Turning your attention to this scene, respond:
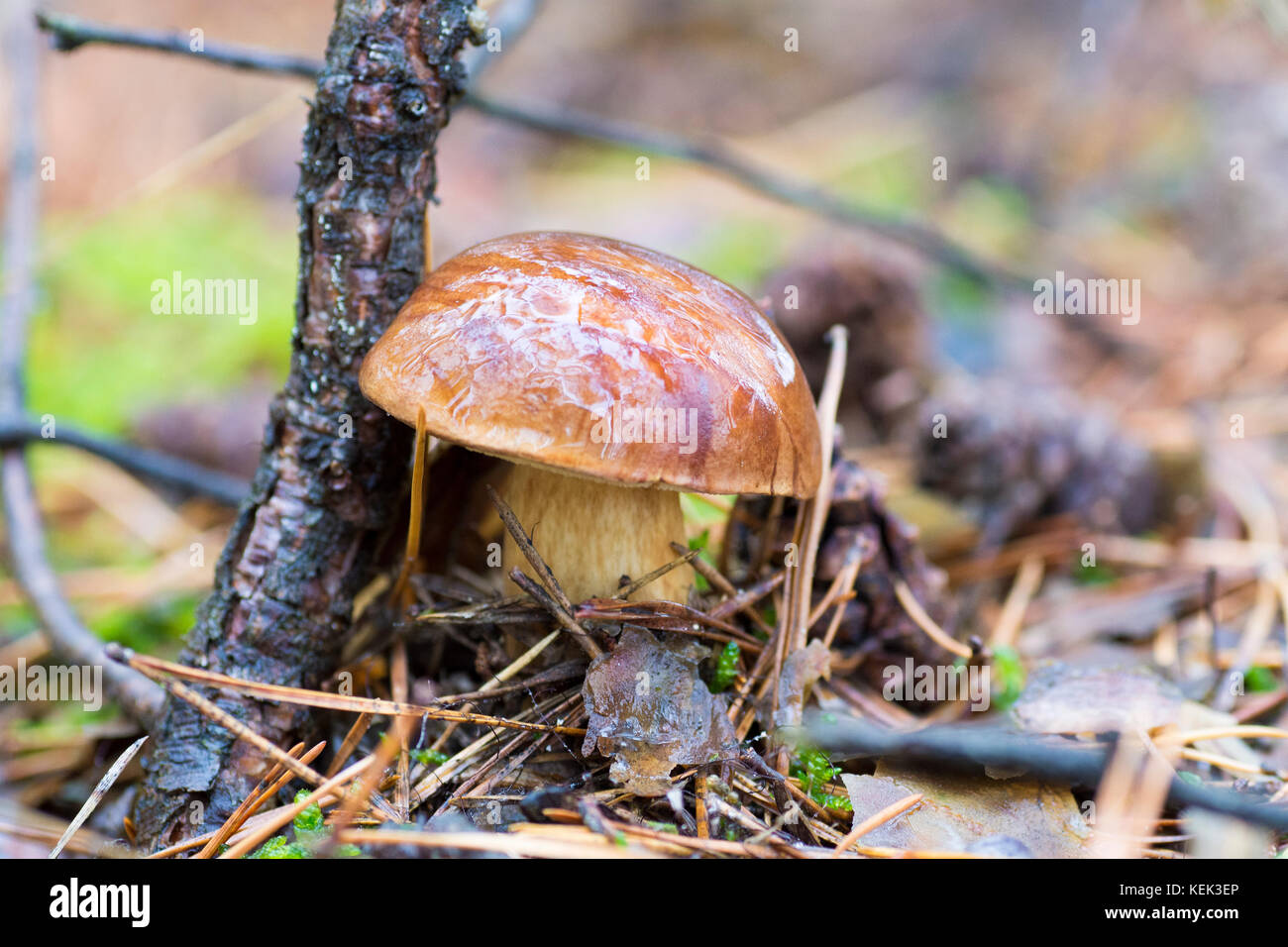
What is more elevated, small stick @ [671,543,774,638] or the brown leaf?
small stick @ [671,543,774,638]

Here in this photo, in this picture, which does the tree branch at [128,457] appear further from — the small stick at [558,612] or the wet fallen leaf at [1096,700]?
the wet fallen leaf at [1096,700]

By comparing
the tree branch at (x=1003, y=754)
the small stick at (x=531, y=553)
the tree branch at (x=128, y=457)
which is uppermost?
the tree branch at (x=128, y=457)

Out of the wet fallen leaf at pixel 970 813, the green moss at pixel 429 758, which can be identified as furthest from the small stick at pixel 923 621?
the green moss at pixel 429 758

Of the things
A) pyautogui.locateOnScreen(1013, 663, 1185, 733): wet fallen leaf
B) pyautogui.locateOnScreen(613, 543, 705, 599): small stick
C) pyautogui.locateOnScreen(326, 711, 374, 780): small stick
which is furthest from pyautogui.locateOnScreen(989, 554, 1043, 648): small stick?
pyautogui.locateOnScreen(326, 711, 374, 780): small stick

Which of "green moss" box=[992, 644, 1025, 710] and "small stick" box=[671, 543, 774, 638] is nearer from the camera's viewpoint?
"small stick" box=[671, 543, 774, 638]

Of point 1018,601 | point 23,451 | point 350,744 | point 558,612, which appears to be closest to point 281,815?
point 350,744

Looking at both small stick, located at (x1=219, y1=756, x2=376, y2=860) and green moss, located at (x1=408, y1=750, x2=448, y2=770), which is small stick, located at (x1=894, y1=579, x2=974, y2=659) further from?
small stick, located at (x1=219, y1=756, x2=376, y2=860)
